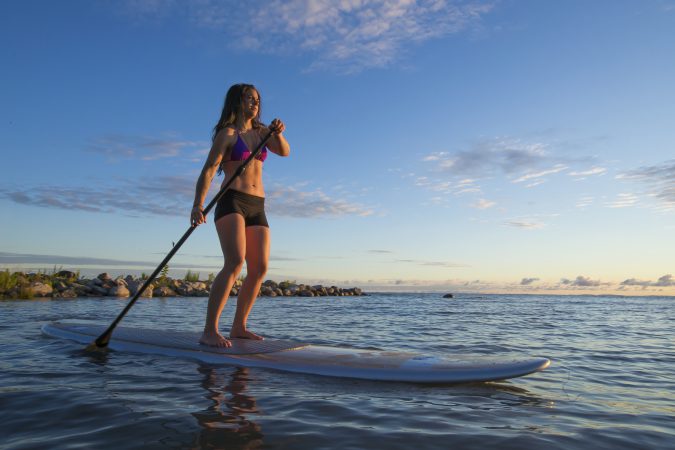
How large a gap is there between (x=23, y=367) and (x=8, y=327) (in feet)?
12.6

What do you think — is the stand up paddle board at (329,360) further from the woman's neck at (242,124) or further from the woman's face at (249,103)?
the woman's face at (249,103)

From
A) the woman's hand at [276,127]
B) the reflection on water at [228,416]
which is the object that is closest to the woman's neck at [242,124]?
the woman's hand at [276,127]

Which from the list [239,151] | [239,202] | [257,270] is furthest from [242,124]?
[257,270]

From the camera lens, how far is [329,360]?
13.7 feet

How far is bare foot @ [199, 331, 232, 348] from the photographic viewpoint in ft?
15.5

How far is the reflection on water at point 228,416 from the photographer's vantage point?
7.48ft

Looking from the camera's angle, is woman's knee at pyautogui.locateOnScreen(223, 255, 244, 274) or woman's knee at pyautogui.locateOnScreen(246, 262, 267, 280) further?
woman's knee at pyautogui.locateOnScreen(246, 262, 267, 280)

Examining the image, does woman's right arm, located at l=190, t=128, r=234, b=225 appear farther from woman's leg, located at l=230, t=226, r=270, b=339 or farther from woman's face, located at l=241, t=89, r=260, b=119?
woman's leg, located at l=230, t=226, r=270, b=339

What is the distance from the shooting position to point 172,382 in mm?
3613

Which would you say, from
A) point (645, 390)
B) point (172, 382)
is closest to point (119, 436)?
point (172, 382)

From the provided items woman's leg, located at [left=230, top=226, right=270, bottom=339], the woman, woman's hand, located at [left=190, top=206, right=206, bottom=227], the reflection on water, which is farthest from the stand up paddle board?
woman's hand, located at [left=190, top=206, right=206, bottom=227]

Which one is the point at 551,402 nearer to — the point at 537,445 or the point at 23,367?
the point at 537,445

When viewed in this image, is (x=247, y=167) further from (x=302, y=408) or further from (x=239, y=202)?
(x=302, y=408)

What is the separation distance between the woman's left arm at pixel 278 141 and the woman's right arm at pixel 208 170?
0.41 meters
